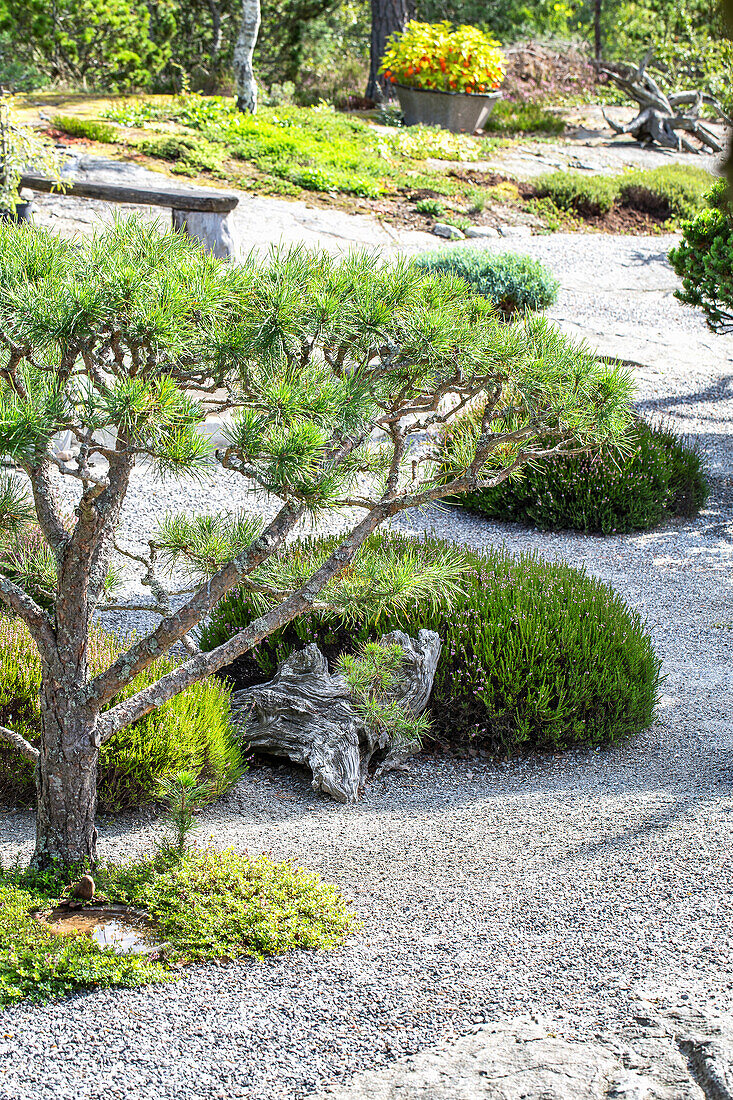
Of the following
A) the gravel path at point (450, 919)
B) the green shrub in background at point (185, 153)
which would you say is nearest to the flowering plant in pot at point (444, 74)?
the green shrub in background at point (185, 153)

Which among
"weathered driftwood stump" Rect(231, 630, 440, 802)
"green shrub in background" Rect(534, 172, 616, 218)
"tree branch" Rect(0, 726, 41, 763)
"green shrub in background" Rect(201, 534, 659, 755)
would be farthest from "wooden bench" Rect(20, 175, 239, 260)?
"green shrub in background" Rect(534, 172, 616, 218)

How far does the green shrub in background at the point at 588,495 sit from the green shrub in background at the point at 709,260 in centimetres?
211

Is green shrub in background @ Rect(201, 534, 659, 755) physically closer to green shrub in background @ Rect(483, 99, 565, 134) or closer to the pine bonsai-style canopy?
the pine bonsai-style canopy

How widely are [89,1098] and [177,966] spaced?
1.78 ft

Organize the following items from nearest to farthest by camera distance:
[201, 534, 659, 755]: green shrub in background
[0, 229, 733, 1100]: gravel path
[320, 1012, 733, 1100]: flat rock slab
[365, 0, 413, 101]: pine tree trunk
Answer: [320, 1012, 733, 1100]: flat rock slab → [0, 229, 733, 1100]: gravel path → [201, 534, 659, 755]: green shrub in background → [365, 0, 413, 101]: pine tree trunk

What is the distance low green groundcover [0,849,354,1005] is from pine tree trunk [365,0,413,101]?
20293 millimetres

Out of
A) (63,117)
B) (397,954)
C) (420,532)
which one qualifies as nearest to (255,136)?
(63,117)

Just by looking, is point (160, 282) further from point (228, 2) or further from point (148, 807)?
point (228, 2)

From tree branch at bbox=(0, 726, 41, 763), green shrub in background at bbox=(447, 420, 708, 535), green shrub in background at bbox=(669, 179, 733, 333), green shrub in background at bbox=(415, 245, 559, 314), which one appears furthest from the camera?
green shrub in background at bbox=(415, 245, 559, 314)

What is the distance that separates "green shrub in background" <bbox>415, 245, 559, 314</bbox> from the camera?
10.2 metres

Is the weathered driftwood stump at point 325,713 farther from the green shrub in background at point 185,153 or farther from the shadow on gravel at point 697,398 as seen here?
the green shrub in background at point 185,153

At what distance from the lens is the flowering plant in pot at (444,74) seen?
56.8 ft

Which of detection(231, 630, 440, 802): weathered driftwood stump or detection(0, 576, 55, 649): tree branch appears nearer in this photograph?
detection(0, 576, 55, 649): tree branch

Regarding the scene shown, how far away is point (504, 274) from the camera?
33.9 feet
